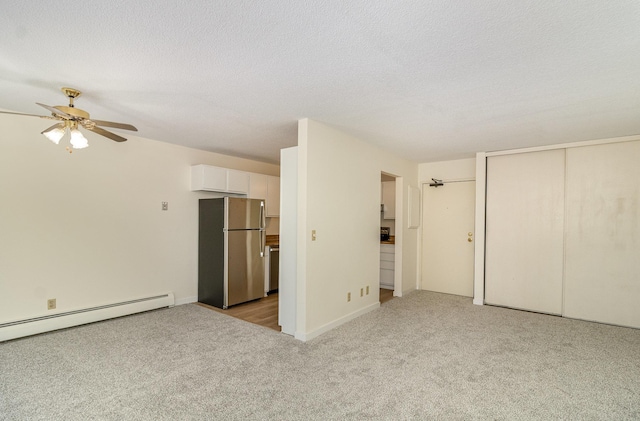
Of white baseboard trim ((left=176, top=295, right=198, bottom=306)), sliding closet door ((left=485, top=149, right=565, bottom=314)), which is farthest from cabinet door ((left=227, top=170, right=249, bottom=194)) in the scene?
sliding closet door ((left=485, top=149, right=565, bottom=314))

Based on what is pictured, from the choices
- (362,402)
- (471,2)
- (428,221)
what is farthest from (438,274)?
(471,2)

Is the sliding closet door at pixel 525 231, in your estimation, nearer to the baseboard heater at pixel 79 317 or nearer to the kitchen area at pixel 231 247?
the kitchen area at pixel 231 247

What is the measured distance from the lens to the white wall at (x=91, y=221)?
125 inches

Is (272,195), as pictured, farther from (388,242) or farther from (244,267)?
(388,242)

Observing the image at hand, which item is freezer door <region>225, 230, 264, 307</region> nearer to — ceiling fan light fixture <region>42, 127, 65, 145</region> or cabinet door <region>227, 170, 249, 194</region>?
cabinet door <region>227, 170, 249, 194</region>

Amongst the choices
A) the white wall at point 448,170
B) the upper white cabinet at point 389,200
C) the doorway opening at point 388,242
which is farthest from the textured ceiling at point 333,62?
the upper white cabinet at point 389,200

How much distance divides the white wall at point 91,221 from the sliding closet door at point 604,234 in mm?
5485

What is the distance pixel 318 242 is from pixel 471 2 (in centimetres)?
251

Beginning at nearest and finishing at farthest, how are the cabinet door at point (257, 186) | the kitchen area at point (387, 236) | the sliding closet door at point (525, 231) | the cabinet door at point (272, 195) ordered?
the sliding closet door at point (525, 231), the cabinet door at point (257, 186), the cabinet door at point (272, 195), the kitchen area at point (387, 236)

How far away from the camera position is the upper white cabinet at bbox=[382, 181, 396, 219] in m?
6.08

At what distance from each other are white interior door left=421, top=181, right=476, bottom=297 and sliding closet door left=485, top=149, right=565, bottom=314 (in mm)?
514

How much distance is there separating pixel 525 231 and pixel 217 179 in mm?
4731

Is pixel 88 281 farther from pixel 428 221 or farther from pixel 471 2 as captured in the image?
pixel 428 221

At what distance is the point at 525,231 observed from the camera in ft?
14.7
